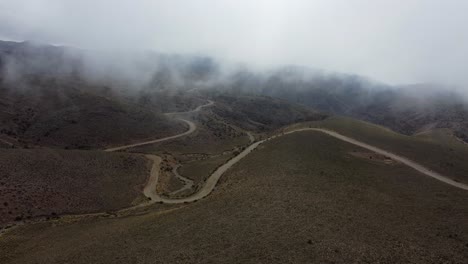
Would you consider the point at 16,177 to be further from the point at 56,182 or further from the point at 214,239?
the point at 214,239

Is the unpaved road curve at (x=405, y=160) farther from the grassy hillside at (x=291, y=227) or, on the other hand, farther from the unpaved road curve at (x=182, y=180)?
the unpaved road curve at (x=182, y=180)

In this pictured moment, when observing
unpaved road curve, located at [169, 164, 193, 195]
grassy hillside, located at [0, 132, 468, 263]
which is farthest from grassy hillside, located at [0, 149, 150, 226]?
unpaved road curve, located at [169, 164, 193, 195]

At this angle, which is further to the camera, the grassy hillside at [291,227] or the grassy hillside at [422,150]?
the grassy hillside at [422,150]

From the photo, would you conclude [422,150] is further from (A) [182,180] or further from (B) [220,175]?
(A) [182,180]

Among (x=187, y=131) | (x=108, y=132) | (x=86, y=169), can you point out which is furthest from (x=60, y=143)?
(x=86, y=169)

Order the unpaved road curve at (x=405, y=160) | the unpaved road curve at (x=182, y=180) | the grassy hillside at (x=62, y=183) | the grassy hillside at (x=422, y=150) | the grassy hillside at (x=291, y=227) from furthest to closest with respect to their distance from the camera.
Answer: the unpaved road curve at (x=182, y=180), the grassy hillside at (x=422, y=150), the grassy hillside at (x=62, y=183), the unpaved road curve at (x=405, y=160), the grassy hillside at (x=291, y=227)

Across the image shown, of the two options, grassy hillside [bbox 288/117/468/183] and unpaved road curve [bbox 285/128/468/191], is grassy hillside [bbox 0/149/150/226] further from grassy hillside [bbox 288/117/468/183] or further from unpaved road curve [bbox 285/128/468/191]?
grassy hillside [bbox 288/117/468/183]

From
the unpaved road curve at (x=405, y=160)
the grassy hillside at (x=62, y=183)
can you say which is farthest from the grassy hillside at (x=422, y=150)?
the grassy hillside at (x=62, y=183)
